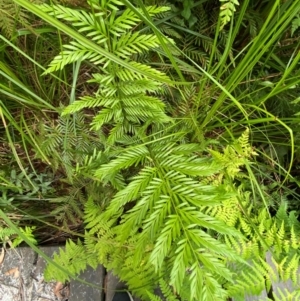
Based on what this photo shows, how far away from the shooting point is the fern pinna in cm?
95

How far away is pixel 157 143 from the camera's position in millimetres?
1199

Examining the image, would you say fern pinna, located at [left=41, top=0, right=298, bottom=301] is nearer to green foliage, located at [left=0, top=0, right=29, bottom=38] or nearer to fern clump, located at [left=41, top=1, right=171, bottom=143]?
fern clump, located at [left=41, top=1, right=171, bottom=143]

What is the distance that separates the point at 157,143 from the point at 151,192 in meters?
0.20

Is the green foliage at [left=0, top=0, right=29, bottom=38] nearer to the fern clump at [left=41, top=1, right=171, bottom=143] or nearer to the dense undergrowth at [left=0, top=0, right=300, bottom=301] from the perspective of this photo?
the dense undergrowth at [left=0, top=0, right=300, bottom=301]

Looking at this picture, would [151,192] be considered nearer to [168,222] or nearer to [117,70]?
[168,222]

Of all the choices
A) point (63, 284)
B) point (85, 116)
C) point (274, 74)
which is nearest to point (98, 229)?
point (63, 284)

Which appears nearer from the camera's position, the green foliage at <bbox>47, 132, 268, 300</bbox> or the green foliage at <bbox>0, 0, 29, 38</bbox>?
the green foliage at <bbox>47, 132, 268, 300</bbox>

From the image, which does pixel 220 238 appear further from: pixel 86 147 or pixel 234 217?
pixel 86 147

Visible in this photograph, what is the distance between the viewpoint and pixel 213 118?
1309 millimetres

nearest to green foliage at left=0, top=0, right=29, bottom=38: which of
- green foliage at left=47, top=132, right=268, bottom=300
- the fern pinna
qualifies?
the fern pinna

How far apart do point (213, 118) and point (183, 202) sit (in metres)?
0.38

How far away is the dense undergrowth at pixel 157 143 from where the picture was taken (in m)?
1.00

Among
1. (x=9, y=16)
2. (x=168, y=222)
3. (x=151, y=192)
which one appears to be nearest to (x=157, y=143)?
(x=151, y=192)

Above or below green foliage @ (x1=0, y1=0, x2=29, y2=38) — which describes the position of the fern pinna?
below
